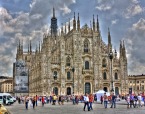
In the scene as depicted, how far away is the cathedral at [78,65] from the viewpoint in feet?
222

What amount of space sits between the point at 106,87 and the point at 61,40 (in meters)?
15.3

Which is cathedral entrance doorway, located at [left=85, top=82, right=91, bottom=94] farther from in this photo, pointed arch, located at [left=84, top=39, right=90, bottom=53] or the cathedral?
pointed arch, located at [left=84, top=39, right=90, bottom=53]

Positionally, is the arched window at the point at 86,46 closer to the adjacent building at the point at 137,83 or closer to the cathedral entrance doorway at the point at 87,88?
the cathedral entrance doorway at the point at 87,88

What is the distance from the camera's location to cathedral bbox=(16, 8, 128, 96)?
6762 centimetres

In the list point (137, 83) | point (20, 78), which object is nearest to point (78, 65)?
point (20, 78)

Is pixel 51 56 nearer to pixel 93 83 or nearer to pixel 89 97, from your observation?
pixel 93 83

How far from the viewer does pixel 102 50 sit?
239 feet

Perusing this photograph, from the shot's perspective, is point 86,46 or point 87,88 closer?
point 87,88

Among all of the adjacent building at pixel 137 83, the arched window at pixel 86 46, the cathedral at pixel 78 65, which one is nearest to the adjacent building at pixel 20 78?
the cathedral at pixel 78 65

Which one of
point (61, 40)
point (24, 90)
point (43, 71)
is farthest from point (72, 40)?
point (24, 90)

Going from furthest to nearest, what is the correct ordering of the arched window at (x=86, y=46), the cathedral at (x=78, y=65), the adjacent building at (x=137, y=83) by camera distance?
the adjacent building at (x=137, y=83) < the arched window at (x=86, y=46) < the cathedral at (x=78, y=65)

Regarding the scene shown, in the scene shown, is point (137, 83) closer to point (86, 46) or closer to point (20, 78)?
point (86, 46)

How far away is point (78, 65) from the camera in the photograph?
69812 millimetres

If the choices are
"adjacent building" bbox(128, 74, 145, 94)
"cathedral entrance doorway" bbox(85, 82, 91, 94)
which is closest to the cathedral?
"cathedral entrance doorway" bbox(85, 82, 91, 94)
